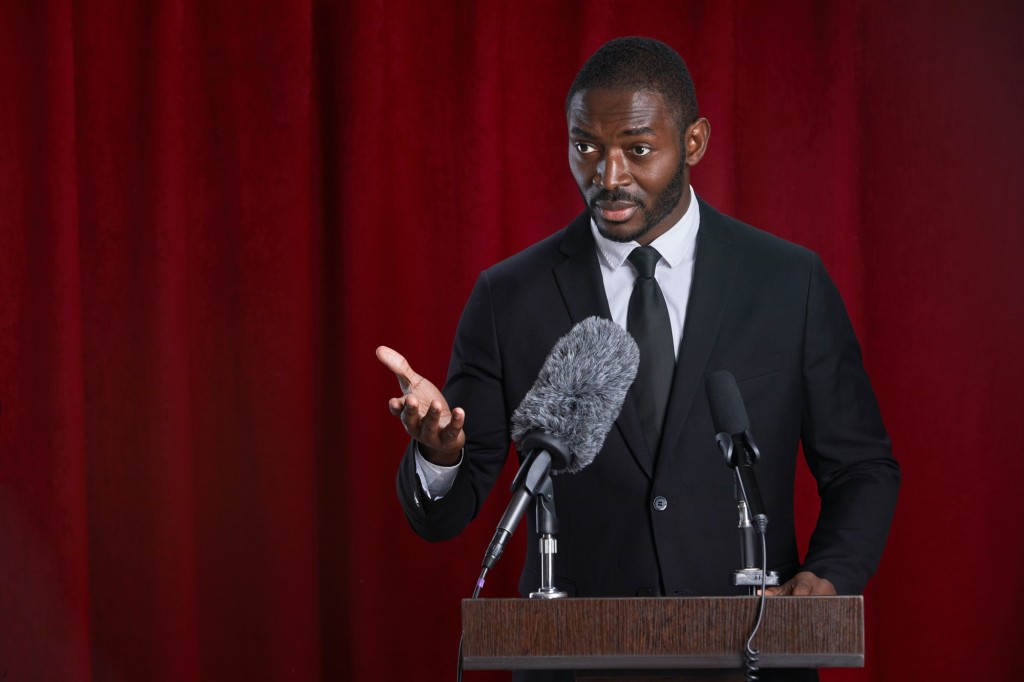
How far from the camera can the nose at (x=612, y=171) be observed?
1837 millimetres

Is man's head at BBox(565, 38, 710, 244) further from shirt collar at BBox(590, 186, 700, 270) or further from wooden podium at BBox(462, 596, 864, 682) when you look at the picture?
wooden podium at BBox(462, 596, 864, 682)

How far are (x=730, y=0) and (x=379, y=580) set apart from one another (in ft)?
6.20

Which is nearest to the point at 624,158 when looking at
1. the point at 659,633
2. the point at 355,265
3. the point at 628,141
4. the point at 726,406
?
the point at 628,141

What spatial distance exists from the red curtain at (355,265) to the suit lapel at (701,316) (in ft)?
3.47

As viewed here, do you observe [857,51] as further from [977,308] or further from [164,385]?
[164,385]

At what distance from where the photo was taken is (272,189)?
296 cm

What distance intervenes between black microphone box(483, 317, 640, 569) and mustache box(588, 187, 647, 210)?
45 cm

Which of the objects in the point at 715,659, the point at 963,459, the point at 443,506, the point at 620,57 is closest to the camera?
the point at 715,659

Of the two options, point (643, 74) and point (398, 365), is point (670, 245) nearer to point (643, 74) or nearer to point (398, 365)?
point (643, 74)

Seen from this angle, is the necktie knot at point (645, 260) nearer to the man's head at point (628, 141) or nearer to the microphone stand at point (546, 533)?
the man's head at point (628, 141)

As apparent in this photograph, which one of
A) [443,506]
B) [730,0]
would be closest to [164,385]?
[443,506]

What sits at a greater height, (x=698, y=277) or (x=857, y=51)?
(x=857, y=51)

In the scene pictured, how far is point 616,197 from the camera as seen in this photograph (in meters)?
1.85

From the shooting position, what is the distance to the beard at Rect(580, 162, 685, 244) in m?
1.85
